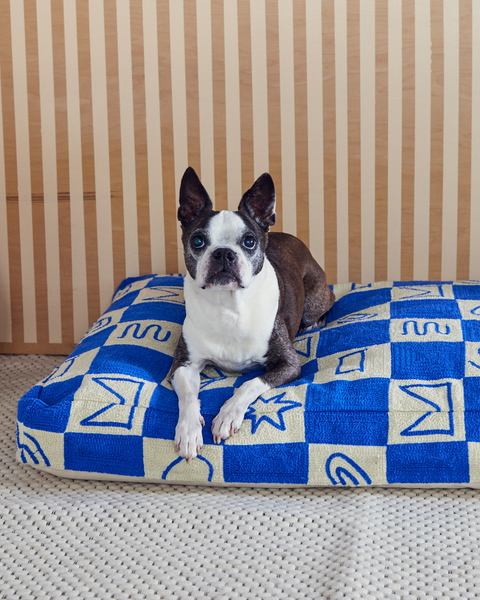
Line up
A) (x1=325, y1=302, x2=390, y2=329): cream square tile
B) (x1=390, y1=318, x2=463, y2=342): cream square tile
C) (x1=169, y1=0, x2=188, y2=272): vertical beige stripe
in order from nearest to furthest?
(x1=390, y1=318, x2=463, y2=342): cream square tile < (x1=325, y1=302, x2=390, y2=329): cream square tile < (x1=169, y1=0, x2=188, y2=272): vertical beige stripe

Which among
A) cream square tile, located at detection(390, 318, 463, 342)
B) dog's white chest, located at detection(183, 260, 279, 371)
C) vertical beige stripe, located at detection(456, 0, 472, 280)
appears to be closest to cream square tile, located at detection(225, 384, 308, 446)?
dog's white chest, located at detection(183, 260, 279, 371)

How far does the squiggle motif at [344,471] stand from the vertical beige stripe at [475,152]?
71.3 inches

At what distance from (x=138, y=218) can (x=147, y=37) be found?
96 centimetres

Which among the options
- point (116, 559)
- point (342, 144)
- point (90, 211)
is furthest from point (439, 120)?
point (116, 559)

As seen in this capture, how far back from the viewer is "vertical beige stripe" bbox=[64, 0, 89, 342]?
10.2ft

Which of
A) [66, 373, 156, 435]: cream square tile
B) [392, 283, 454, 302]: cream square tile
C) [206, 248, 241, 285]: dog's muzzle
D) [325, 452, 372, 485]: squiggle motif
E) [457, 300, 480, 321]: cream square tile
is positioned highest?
[206, 248, 241, 285]: dog's muzzle

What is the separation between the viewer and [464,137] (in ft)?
9.97

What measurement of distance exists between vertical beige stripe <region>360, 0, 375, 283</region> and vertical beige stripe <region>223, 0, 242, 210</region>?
0.66m

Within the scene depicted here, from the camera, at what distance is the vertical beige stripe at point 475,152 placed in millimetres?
2943

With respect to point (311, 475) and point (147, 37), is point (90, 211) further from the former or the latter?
point (311, 475)

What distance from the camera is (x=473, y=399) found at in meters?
1.79

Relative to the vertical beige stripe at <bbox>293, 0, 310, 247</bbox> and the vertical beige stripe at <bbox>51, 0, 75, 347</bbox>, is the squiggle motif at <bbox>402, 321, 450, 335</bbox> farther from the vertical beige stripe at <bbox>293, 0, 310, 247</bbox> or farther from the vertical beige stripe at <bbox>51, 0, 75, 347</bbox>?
the vertical beige stripe at <bbox>51, 0, 75, 347</bbox>

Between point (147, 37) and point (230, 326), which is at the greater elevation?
point (147, 37)

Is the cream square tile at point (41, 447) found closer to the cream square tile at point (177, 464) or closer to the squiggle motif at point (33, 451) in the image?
the squiggle motif at point (33, 451)
